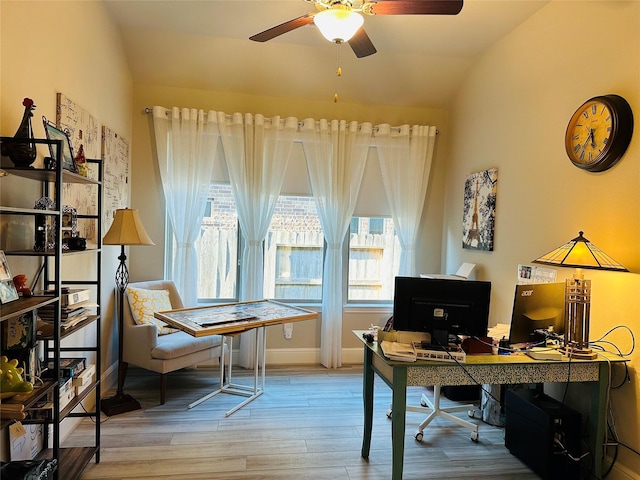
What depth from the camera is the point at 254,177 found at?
14.0 feet

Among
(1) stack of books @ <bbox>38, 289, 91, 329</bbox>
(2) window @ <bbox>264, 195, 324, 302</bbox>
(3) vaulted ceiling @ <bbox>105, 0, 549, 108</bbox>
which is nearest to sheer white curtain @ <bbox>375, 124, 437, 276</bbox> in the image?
(3) vaulted ceiling @ <bbox>105, 0, 549, 108</bbox>

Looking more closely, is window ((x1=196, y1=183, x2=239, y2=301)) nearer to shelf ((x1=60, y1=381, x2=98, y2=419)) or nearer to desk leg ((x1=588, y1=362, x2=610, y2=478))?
shelf ((x1=60, y1=381, x2=98, y2=419))

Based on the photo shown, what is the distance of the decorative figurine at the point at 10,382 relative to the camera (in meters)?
1.68

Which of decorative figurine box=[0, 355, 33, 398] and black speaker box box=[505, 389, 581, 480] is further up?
decorative figurine box=[0, 355, 33, 398]

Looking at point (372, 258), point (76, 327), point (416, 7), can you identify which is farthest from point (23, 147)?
point (372, 258)

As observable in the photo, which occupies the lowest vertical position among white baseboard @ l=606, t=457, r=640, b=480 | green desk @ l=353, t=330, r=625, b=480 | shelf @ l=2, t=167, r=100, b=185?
white baseboard @ l=606, t=457, r=640, b=480

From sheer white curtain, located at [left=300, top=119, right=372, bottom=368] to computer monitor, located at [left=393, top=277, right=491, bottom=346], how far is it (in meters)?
2.07

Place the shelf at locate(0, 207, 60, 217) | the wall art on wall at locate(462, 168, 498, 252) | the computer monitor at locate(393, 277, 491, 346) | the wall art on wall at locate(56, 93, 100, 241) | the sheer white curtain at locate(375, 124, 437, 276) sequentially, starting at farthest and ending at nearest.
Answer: the sheer white curtain at locate(375, 124, 437, 276)
the wall art on wall at locate(462, 168, 498, 252)
the wall art on wall at locate(56, 93, 100, 241)
the computer monitor at locate(393, 277, 491, 346)
the shelf at locate(0, 207, 60, 217)

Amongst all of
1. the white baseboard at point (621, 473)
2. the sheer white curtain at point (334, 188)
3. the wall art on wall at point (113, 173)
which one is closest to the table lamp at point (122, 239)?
the wall art on wall at point (113, 173)

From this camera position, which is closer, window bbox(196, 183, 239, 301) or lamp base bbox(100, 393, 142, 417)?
lamp base bbox(100, 393, 142, 417)

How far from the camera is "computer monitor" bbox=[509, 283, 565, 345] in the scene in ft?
7.86

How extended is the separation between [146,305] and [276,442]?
171cm

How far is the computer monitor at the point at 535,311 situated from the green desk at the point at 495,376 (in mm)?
166

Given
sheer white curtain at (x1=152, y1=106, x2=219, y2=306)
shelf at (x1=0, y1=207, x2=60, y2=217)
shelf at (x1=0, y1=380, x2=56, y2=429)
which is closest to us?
shelf at (x1=0, y1=207, x2=60, y2=217)
